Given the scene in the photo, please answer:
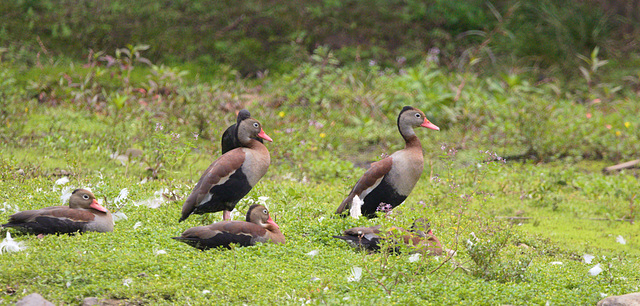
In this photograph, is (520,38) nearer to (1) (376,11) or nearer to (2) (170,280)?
(1) (376,11)

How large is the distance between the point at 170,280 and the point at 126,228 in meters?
1.48

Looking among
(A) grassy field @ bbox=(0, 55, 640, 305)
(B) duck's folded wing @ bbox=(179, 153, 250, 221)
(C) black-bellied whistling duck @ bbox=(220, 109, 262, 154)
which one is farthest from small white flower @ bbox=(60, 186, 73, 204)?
(C) black-bellied whistling duck @ bbox=(220, 109, 262, 154)

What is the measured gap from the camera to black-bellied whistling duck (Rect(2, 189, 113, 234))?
657 cm

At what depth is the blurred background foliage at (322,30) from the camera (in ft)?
60.0

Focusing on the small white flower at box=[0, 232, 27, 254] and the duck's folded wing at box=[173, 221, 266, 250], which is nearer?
the small white flower at box=[0, 232, 27, 254]

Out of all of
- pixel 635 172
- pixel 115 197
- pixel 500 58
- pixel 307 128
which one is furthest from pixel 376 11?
pixel 115 197

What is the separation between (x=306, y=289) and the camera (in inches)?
228

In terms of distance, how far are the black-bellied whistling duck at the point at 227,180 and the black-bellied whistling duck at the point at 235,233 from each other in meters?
0.39

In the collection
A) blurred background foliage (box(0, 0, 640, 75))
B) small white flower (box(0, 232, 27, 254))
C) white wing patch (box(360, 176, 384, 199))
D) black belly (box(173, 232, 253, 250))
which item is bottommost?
blurred background foliage (box(0, 0, 640, 75))

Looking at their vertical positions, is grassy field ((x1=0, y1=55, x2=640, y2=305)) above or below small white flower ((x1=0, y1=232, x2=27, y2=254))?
below

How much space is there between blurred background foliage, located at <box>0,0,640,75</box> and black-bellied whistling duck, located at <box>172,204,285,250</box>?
11075 millimetres

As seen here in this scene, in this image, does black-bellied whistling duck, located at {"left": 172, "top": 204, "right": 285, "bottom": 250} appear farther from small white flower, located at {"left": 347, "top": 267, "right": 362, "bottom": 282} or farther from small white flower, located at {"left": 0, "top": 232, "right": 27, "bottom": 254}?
small white flower, located at {"left": 0, "top": 232, "right": 27, "bottom": 254}

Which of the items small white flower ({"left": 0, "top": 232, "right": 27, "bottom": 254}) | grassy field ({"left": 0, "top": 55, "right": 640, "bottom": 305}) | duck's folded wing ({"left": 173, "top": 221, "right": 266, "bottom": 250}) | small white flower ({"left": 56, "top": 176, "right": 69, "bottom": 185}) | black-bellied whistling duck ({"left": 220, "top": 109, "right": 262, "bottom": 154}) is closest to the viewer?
grassy field ({"left": 0, "top": 55, "right": 640, "bottom": 305})

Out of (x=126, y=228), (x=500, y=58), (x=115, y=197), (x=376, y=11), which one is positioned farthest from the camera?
(x=376, y=11)
